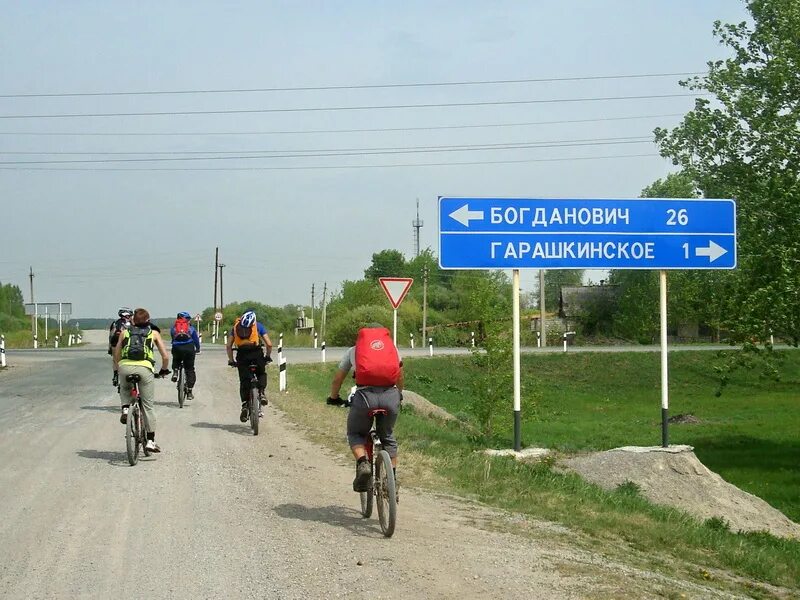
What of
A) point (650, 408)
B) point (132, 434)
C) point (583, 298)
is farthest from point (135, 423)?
point (583, 298)

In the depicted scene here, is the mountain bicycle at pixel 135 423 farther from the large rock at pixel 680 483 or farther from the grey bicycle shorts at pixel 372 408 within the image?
the large rock at pixel 680 483

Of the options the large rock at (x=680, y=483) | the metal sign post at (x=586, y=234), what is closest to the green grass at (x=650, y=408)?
the large rock at (x=680, y=483)

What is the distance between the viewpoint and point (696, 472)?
44.7 feet

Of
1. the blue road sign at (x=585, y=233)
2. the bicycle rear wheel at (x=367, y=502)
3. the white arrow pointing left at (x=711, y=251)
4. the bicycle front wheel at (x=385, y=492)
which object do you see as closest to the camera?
the bicycle front wheel at (x=385, y=492)

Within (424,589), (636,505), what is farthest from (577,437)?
(424,589)

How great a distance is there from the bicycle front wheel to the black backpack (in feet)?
14.9

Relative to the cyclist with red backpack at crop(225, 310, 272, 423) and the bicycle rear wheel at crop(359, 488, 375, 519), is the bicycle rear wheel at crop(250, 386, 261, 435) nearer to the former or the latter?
the cyclist with red backpack at crop(225, 310, 272, 423)

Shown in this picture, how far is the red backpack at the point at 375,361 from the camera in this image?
7.75 meters

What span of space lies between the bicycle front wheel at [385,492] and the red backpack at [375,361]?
57 cm

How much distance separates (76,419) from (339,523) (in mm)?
9959

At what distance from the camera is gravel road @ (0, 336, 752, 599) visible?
20.6ft

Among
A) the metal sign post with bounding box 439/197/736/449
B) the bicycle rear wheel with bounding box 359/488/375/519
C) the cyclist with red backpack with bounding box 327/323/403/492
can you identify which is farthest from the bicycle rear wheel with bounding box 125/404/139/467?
the metal sign post with bounding box 439/197/736/449

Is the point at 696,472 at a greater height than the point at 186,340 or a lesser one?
lesser

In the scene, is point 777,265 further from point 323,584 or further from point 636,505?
point 323,584
